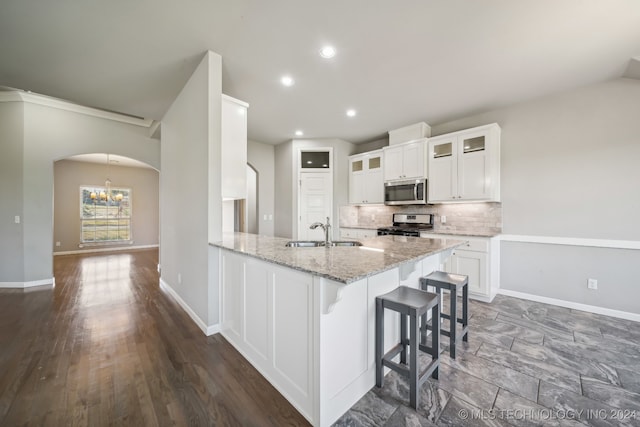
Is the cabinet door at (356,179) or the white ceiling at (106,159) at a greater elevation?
the white ceiling at (106,159)

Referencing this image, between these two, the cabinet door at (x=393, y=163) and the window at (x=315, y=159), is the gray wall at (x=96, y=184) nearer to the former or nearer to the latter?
the window at (x=315, y=159)

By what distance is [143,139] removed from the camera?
16.1ft

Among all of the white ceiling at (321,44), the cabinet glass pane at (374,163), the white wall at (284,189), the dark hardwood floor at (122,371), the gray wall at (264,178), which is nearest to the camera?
the dark hardwood floor at (122,371)

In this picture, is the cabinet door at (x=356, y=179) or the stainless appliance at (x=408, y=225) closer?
the stainless appliance at (x=408, y=225)

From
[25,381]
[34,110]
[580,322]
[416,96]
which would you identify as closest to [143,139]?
[34,110]

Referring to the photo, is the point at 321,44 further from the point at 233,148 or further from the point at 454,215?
the point at 454,215

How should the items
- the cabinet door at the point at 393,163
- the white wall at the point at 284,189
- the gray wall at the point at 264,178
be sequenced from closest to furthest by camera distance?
the cabinet door at the point at 393,163, the white wall at the point at 284,189, the gray wall at the point at 264,178

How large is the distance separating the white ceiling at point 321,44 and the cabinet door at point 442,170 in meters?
0.64

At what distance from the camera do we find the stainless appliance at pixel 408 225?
4.32 meters

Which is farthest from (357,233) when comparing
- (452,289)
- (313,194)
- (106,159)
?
(106,159)

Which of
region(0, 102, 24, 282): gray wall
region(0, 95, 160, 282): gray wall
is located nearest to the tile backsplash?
region(0, 95, 160, 282): gray wall

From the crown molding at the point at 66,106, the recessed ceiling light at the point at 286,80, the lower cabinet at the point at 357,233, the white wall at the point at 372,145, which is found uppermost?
the crown molding at the point at 66,106

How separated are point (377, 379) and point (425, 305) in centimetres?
66

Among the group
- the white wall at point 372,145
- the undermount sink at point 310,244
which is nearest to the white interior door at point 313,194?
the white wall at point 372,145
